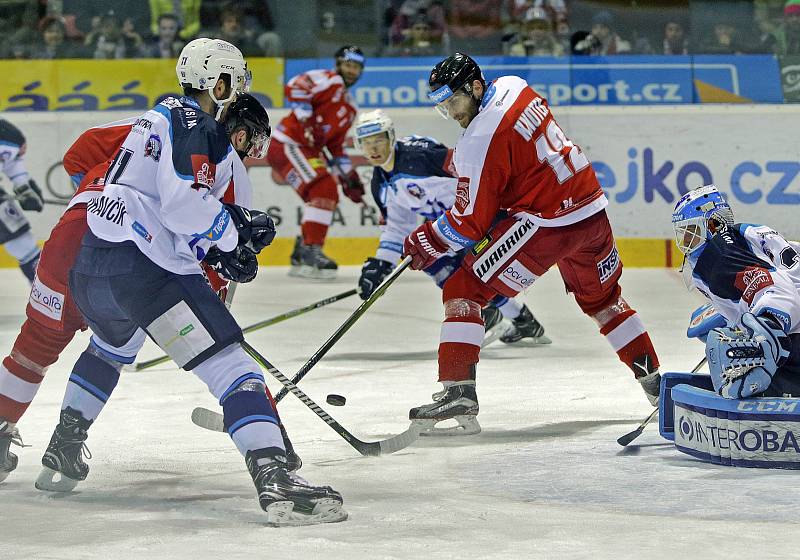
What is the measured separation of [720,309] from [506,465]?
0.74 metres

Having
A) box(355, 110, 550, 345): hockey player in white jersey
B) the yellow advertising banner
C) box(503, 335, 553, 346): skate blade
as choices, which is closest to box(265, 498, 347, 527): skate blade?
box(355, 110, 550, 345): hockey player in white jersey

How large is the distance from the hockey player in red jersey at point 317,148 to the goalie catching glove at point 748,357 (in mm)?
5018

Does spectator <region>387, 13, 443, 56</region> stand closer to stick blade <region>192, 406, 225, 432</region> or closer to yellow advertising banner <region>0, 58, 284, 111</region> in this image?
yellow advertising banner <region>0, 58, 284, 111</region>

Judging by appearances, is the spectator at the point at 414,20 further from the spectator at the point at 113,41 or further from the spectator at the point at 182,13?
the spectator at the point at 113,41

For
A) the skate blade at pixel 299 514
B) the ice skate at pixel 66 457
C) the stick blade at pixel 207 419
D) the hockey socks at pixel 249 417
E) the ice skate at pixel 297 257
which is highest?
the hockey socks at pixel 249 417

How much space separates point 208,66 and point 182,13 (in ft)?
20.9

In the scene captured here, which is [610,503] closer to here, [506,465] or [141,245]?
[506,465]

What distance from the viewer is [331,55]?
9.29 meters

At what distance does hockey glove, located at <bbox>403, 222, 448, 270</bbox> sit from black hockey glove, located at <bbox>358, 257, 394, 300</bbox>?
90 cm

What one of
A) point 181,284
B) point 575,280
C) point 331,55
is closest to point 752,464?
point 575,280

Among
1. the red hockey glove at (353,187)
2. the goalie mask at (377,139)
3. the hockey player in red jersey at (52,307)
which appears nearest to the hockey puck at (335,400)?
the hockey player in red jersey at (52,307)

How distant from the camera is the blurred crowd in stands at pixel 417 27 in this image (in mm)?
8984

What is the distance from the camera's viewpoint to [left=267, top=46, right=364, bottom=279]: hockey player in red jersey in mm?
8641

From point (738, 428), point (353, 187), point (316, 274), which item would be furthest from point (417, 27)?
point (738, 428)
